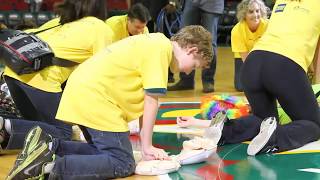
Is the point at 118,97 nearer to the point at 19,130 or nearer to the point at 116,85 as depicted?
the point at 116,85

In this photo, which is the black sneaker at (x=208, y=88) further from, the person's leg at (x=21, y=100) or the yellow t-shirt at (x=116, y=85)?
the yellow t-shirt at (x=116, y=85)

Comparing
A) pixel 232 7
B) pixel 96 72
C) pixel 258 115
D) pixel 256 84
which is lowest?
pixel 232 7

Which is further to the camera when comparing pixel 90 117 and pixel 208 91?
pixel 208 91

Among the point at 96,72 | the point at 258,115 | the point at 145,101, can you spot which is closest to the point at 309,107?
the point at 258,115

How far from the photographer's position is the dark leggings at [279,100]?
120 inches

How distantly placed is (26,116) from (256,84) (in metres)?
1.38

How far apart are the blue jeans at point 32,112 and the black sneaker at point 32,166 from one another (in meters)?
0.69

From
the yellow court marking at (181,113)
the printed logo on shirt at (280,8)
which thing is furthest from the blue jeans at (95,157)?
the yellow court marking at (181,113)

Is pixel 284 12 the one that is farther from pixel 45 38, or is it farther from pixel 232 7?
pixel 232 7

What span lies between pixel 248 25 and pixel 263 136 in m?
2.27

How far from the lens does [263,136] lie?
3.02 metres

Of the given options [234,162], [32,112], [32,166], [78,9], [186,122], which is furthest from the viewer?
[186,122]

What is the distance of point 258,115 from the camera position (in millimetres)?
3287

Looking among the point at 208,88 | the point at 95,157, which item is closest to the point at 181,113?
the point at 208,88
